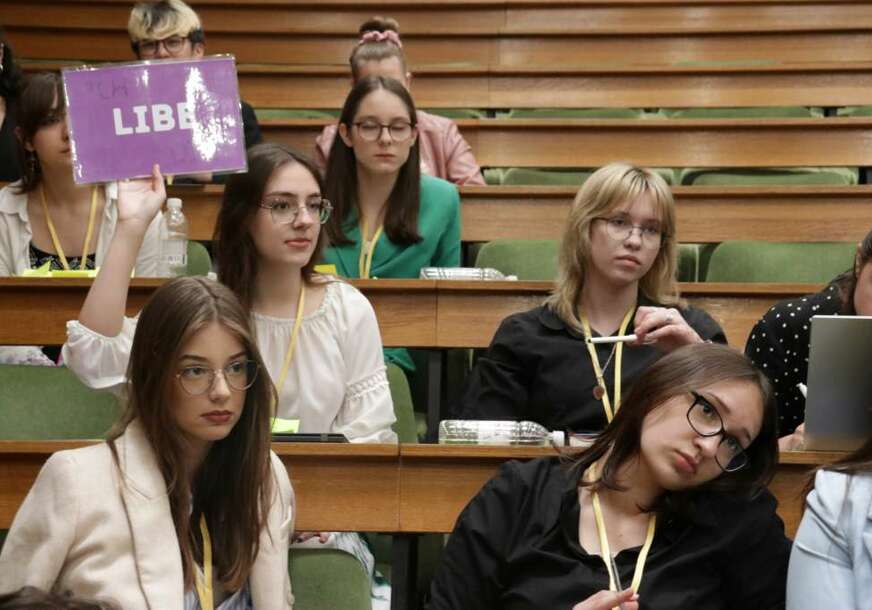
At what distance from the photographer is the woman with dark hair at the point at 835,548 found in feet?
3.67

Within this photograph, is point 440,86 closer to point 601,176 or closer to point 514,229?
point 514,229

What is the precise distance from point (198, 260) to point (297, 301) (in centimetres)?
40

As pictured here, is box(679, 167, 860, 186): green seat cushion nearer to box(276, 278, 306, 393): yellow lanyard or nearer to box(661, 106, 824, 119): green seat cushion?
box(661, 106, 824, 119): green seat cushion

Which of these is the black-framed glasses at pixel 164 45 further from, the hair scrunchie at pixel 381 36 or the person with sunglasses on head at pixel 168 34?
the hair scrunchie at pixel 381 36

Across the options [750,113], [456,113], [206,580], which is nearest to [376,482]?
[206,580]

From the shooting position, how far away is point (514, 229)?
231 centimetres

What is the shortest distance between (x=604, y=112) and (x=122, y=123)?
149cm

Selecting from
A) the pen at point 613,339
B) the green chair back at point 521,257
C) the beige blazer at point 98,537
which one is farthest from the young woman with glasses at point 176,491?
the green chair back at point 521,257

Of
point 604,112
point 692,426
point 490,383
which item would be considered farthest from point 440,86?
point 692,426

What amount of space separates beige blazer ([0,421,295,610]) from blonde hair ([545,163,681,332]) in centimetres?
62

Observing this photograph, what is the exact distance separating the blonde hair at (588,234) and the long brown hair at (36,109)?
0.76 meters

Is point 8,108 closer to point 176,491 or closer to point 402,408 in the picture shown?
point 402,408

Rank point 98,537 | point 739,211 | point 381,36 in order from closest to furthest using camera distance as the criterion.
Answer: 1. point 98,537
2. point 739,211
3. point 381,36

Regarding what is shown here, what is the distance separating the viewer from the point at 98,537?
1137 mm
